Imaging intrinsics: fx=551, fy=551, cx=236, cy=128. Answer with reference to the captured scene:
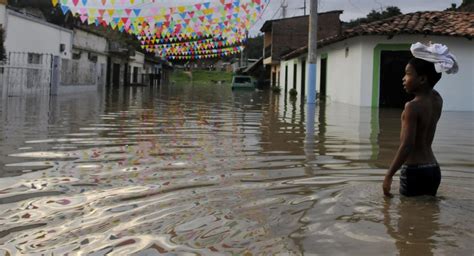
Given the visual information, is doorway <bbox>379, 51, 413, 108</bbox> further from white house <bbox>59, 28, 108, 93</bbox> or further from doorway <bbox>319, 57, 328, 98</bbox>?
white house <bbox>59, 28, 108, 93</bbox>

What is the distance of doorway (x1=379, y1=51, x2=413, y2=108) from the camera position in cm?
Answer: 2061

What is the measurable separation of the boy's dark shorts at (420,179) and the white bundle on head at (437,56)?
0.85m

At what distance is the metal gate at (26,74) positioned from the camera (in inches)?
820

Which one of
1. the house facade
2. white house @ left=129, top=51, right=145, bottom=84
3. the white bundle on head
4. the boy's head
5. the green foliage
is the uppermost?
the green foliage

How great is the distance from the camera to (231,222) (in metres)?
4.38

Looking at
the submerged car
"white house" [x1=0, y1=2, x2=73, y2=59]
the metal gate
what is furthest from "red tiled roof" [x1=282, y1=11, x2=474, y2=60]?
the submerged car

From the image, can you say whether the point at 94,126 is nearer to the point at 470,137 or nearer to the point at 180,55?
the point at 470,137

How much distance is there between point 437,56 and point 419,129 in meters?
0.63

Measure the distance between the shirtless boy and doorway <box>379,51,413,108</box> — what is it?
16462 mm

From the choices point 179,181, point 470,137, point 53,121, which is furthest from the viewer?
point 53,121

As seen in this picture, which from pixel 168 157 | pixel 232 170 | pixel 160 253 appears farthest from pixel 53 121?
pixel 160 253

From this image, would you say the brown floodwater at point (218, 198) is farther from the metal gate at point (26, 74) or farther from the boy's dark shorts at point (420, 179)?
the metal gate at point (26, 74)

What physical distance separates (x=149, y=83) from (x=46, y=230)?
5730 cm

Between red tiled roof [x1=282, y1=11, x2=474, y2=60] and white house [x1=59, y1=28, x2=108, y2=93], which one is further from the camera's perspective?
white house [x1=59, y1=28, x2=108, y2=93]
